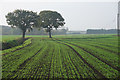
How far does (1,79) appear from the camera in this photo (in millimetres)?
8891

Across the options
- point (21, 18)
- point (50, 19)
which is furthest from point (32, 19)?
point (50, 19)

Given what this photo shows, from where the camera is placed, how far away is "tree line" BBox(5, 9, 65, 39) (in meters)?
52.5

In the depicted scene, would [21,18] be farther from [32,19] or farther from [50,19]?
[50,19]

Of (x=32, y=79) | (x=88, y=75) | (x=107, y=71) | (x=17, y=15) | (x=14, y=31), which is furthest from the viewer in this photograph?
(x=14, y=31)

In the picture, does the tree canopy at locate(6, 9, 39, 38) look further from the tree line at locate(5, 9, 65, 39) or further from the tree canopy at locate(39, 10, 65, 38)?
the tree canopy at locate(39, 10, 65, 38)

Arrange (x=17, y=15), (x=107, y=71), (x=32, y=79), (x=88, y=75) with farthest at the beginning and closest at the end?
1. (x=17, y=15)
2. (x=107, y=71)
3. (x=88, y=75)
4. (x=32, y=79)

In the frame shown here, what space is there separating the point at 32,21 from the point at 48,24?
385 inches

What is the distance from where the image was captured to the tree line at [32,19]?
172ft

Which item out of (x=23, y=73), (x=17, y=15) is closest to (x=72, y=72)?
(x=23, y=73)

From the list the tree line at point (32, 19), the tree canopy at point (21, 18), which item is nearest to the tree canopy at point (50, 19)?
the tree line at point (32, 19)

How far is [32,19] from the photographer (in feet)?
183

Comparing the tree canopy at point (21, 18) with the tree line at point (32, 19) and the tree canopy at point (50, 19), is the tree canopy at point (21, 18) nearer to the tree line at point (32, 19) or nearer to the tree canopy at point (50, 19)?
the tree line at point (32, 19)

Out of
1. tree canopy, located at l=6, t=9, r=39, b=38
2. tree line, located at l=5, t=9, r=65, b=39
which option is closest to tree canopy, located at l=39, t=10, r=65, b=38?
tree line, located at l=5, t=9, r=65, b=39

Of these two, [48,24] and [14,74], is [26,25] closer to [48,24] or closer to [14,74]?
[48,24]
